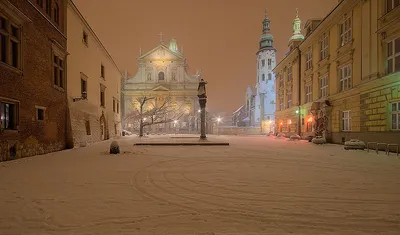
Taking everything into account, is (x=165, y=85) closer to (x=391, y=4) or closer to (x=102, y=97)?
(x=102, y=97)

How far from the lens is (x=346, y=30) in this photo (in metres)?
18.3

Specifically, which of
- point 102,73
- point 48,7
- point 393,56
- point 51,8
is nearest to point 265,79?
point 102,73

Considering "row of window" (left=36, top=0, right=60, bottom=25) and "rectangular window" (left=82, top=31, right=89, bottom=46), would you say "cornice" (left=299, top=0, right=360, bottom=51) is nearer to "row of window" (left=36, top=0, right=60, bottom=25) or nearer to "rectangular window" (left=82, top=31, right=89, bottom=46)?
"row of window" (left=36, top=0, right=60, bottom=25)

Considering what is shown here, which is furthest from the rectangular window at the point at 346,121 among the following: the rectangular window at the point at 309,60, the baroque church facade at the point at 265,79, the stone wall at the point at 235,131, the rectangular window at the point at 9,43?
the baroque church facade at the point at 265,79

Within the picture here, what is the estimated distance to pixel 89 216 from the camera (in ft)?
12.0

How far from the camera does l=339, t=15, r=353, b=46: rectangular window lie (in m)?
17.7

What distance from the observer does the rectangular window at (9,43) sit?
9.98m

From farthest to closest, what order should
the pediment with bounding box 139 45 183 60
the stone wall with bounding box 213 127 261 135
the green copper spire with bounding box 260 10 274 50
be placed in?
the green copper spire with bounding box 260 10 274 50 → the pediment with bounding box 139 45 183 60 → the stone wall with bounding box 213 127 261 135

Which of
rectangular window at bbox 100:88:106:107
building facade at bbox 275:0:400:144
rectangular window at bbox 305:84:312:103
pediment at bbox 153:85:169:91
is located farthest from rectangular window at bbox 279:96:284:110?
pediment at bbox 153:85:169:91

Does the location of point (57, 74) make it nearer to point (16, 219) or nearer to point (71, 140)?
point (71, 140)

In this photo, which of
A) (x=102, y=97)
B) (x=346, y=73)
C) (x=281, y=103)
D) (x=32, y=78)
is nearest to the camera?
(x=32, y=78)

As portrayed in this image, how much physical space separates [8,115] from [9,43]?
10.7 ft

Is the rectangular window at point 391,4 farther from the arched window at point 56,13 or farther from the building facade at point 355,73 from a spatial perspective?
the arched window at point 56,13

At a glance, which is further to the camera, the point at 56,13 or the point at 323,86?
the point at 323,86
